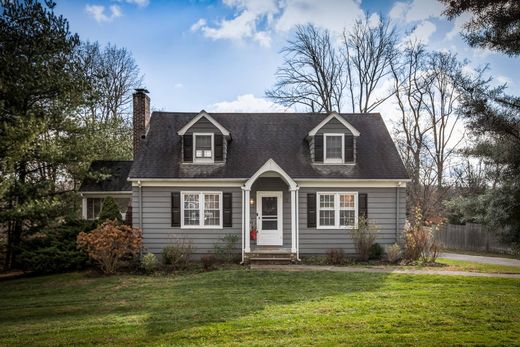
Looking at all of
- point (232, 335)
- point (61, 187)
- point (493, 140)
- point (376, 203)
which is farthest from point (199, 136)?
point (493, 140)

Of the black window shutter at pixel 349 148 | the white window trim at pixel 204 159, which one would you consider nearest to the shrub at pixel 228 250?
the white window trim at pixel 204 159

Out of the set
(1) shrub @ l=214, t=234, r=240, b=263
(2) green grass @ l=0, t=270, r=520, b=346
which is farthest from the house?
(2) green grass @ l=0, t=270, r=520, b=346

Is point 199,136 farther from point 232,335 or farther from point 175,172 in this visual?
point 232,335

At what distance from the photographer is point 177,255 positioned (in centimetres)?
1391

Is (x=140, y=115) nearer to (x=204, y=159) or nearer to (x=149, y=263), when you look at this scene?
(x=204, y=159)

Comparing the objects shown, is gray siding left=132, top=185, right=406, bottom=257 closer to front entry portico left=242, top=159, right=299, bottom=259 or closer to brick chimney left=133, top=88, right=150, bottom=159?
front entry portico left=242, top=159, right=299, bottom=259

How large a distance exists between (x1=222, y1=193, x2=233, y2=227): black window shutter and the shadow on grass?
2908mm

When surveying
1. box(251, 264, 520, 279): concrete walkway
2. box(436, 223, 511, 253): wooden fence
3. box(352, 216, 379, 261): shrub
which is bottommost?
box(436, 223, 511, 253): wooden fence

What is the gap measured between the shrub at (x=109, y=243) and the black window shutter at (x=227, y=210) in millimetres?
3411

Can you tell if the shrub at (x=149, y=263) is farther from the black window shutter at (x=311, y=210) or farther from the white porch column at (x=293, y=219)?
the black window shutter at (x=311, y=210)

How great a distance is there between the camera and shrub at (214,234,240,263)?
48.5 feet

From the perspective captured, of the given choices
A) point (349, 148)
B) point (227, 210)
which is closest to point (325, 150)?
point (349, 148)

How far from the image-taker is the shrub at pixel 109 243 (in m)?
12.8

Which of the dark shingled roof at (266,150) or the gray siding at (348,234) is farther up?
the dark shingled roof at (266,150)
